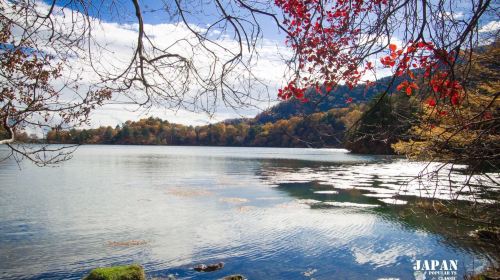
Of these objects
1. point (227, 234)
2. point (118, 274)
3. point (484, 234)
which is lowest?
point (227, 234)

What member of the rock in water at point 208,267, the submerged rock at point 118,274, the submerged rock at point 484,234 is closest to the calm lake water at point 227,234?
the rock in water at point 208,267

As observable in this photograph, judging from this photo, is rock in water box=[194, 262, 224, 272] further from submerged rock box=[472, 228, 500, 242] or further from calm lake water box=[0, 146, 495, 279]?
submerged rock box=[472, 228, 500, 242]

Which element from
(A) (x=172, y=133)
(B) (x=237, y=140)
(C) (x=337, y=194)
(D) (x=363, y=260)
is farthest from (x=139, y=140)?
(D) (x=363, y=260)

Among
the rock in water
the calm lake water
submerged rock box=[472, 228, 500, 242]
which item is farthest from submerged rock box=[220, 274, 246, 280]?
submerged rock box=[472, 228, 500, 242]

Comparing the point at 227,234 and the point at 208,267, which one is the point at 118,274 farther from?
the point at 227,234

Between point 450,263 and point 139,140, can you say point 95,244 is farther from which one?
point 139,140

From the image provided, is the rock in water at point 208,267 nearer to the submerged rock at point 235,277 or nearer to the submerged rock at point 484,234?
the submerged rock at point 235,277

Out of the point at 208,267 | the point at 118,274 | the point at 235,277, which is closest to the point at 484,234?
the point at 235,277

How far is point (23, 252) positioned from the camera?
11.4 meters

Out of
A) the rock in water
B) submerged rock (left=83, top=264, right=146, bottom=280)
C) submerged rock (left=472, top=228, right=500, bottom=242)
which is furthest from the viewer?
submerged rock (left=472, top=228, right=500, bottom=242)

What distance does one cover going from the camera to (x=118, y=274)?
28.5 feet

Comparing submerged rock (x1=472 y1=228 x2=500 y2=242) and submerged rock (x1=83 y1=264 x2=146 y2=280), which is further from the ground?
submerged rock (x1=83 y1=264 x2=146 y2=280)

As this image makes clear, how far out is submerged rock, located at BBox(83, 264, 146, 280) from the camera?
8.52 metres

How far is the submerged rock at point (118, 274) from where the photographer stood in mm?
8520
